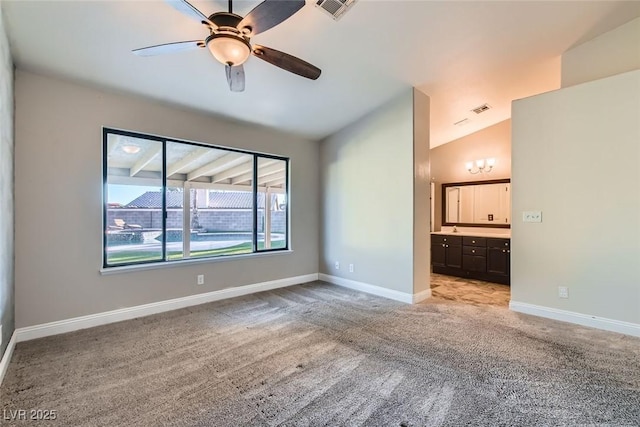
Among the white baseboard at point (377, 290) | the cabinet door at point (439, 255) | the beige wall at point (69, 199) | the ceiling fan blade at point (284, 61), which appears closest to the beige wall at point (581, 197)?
the white baseboard at point (377, 290)

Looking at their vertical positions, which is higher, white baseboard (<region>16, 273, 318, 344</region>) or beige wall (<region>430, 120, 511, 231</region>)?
beige wall (<region>430, 120, 511, 231</region>)

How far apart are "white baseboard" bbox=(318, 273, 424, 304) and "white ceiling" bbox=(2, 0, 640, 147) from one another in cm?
268

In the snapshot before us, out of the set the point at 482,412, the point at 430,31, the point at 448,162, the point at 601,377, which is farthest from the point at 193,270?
the point at 448,162

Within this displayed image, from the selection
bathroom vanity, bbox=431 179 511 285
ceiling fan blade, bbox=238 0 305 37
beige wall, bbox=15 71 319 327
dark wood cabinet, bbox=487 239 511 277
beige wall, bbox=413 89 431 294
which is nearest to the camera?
ceiling fan blade, bbox=238 0 305 37

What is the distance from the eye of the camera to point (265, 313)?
11.6 ft

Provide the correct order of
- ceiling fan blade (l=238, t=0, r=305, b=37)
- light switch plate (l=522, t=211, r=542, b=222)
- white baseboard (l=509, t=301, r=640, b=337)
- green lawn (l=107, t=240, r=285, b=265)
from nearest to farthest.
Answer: ceiling fan blade (l=238, t=0, r=305, b=37) < white baseboard (l=509, t=301, r=640, b=337) < green lawn (l=107, t=240, r=285, b=265) < light switch plate (l=522, t=211, r=542, b=222)

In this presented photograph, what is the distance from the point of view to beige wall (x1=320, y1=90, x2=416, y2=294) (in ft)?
13.1

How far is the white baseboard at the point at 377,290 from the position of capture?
3.96 meters

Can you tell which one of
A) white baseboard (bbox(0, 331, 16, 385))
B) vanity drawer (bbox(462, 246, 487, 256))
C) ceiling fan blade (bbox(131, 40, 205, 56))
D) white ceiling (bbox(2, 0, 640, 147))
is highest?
white ceiling (bbox(2, 0, 640, 147))

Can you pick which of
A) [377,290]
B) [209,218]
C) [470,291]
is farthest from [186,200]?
[470,291]

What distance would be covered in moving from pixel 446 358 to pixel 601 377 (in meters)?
1.05

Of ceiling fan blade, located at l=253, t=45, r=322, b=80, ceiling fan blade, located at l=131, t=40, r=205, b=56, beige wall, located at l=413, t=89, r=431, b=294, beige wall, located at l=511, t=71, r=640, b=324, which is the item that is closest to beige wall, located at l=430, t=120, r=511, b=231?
beige wall, located at l=511, t=71, r=640, b=324

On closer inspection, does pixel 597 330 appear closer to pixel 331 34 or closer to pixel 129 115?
pixel 331 34

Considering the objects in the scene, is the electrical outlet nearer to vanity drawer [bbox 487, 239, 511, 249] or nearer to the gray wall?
vanity drawer [bbox 487, 239, 511, 249]
